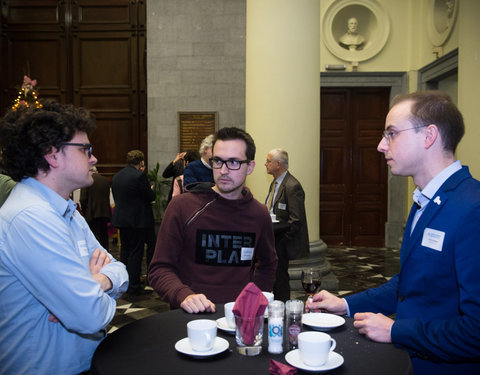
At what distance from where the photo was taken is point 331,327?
170 centimetres

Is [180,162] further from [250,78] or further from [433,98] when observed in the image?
[433,98]

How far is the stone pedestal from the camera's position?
228 inches

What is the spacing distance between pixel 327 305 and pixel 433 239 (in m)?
0.53

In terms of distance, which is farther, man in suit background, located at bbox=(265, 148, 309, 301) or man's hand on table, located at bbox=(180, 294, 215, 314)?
man in suit background, located at bbox=(265, 148, 309, 301)

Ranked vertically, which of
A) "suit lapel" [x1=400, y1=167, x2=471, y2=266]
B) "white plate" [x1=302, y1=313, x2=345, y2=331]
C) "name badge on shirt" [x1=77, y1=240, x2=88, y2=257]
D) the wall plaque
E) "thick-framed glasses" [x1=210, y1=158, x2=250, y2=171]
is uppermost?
the wall plaque

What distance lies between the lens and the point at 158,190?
28.4 feet

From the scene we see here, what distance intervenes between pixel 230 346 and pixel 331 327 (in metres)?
0.40

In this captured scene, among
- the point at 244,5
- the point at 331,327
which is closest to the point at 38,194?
the point at 331,327

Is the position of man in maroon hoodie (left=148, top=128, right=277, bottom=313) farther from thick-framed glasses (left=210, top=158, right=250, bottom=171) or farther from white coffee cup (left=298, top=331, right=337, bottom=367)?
white coffee cup (left=298, top=331, right=337, bottom=367)

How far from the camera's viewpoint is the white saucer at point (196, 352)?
1.45m

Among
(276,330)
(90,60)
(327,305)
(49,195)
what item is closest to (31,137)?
(49,195)

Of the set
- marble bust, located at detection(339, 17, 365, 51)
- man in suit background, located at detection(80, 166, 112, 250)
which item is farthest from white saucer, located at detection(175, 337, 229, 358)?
marble bust, located at detection(339, 17, 365, 51)

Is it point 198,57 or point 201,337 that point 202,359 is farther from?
point 198,57

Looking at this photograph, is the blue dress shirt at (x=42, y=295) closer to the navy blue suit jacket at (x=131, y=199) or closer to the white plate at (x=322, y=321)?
the white plate at (x=322, y=321)
